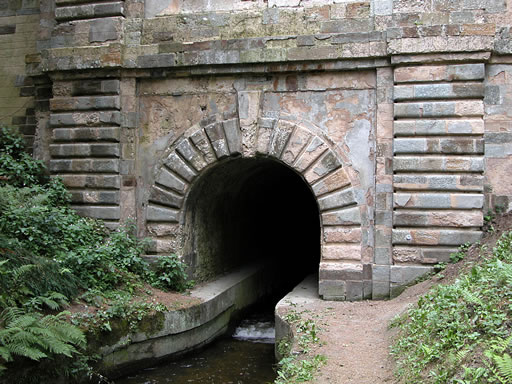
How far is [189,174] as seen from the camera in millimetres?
8984

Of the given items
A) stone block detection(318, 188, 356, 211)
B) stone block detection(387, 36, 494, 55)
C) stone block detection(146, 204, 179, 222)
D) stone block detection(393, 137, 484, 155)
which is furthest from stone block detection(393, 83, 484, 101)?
stone block detection(146, 204, 179, 222)

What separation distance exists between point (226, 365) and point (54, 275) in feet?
9.29

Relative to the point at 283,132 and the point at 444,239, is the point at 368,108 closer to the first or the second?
the point at 283,132

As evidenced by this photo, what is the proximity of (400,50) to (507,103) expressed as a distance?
187 cm

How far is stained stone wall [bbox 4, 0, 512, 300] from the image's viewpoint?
8.07 metres

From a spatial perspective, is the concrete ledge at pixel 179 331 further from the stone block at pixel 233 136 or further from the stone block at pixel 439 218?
the stone block at pixel 439 218

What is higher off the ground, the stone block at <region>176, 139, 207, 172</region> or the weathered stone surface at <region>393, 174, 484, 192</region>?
the stone block at <region>176, 139, 207, 172</region>

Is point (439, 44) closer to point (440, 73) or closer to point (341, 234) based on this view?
point (440, 73)

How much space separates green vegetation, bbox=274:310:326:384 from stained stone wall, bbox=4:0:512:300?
1.53 meters

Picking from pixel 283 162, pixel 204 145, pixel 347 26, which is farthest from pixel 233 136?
pixel 347 26

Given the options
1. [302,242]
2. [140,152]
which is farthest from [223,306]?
[302,242]

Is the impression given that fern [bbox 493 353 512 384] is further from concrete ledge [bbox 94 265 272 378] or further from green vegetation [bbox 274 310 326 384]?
concrete ledge [bbox 94 265 272 378]

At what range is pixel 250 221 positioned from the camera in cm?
1262

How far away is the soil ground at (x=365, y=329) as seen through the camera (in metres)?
5.20
